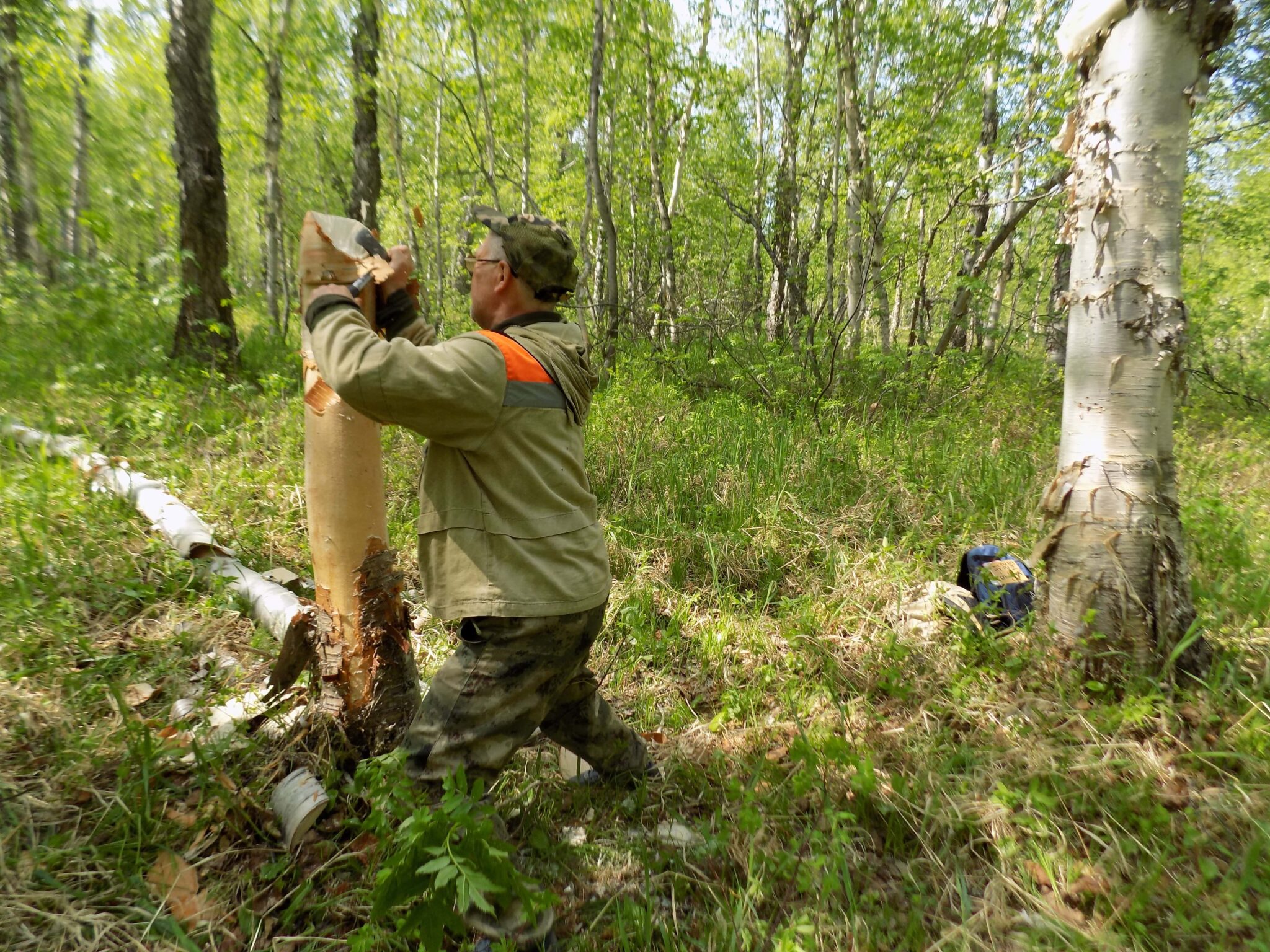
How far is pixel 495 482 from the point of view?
6.09 feet

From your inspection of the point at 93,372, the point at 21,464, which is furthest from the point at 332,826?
the point at 93,372

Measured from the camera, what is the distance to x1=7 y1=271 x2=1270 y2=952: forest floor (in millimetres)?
1840

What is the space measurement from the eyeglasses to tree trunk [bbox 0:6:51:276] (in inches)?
320

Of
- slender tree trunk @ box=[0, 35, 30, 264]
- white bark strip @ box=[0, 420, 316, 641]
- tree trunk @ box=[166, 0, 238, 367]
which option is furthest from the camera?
slender tree trunk @ box=[0, 35, 30, 264]

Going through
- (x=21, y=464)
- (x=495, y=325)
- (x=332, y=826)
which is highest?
(x=495, y=325)

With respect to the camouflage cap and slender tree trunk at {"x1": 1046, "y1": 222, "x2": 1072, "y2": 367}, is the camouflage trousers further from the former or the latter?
slender tree trunk at {"x1": 1046, "y1": 222, "x2": 1072, "y2": 367}

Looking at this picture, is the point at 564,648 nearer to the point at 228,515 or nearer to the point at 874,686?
the point at 874,686

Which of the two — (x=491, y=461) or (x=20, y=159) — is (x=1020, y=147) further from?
(x=20, y=159)

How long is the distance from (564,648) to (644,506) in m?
2.49

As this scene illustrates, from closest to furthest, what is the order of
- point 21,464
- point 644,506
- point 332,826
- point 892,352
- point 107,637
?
point 332,826
point 107,637
point 21,464
point 644,506
point 892,352

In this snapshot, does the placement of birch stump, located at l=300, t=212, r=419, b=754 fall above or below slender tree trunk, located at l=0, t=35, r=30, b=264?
below

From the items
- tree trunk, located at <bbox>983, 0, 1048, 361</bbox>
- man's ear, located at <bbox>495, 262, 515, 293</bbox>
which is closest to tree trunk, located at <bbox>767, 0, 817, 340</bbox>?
tree trunk, located at <bbox>983, 0, 1048, 361</bbox>

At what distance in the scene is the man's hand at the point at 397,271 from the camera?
1.99m

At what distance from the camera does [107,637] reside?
2.78 meters
